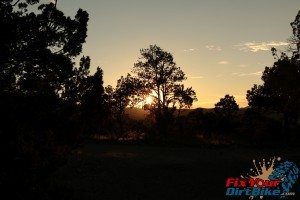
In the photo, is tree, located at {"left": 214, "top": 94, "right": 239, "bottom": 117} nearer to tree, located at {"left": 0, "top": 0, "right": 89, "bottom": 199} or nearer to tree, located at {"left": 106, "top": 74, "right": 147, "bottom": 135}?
tree, located at {"left": 106, "top": 74, "right": 147, "bottom": 135}

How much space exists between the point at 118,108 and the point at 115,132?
4.28 meters

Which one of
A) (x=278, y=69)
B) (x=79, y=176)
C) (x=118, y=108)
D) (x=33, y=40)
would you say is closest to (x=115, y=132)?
(x=118, y=108)

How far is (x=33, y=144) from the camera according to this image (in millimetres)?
9320

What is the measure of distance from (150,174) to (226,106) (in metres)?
49.8

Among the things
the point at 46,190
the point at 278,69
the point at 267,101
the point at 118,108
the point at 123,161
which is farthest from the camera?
the point at 118,108

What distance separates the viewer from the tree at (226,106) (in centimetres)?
6919

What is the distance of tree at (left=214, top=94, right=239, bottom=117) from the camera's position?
69.2 meters

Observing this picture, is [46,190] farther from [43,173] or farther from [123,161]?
[123,161]

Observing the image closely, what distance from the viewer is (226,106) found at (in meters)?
70.2

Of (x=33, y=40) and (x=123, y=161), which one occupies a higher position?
(x=33, y=40)

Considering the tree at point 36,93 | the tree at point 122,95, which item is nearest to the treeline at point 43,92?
the tree at point 36,93

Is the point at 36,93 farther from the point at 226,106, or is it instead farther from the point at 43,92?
the point at 226,106

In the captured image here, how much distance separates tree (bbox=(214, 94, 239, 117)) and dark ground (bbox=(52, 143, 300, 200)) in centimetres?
3751

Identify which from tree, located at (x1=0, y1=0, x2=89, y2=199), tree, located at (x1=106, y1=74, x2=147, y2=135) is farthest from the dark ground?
tree, located at (x1=106, y1=74, x2=147, y2=135)
